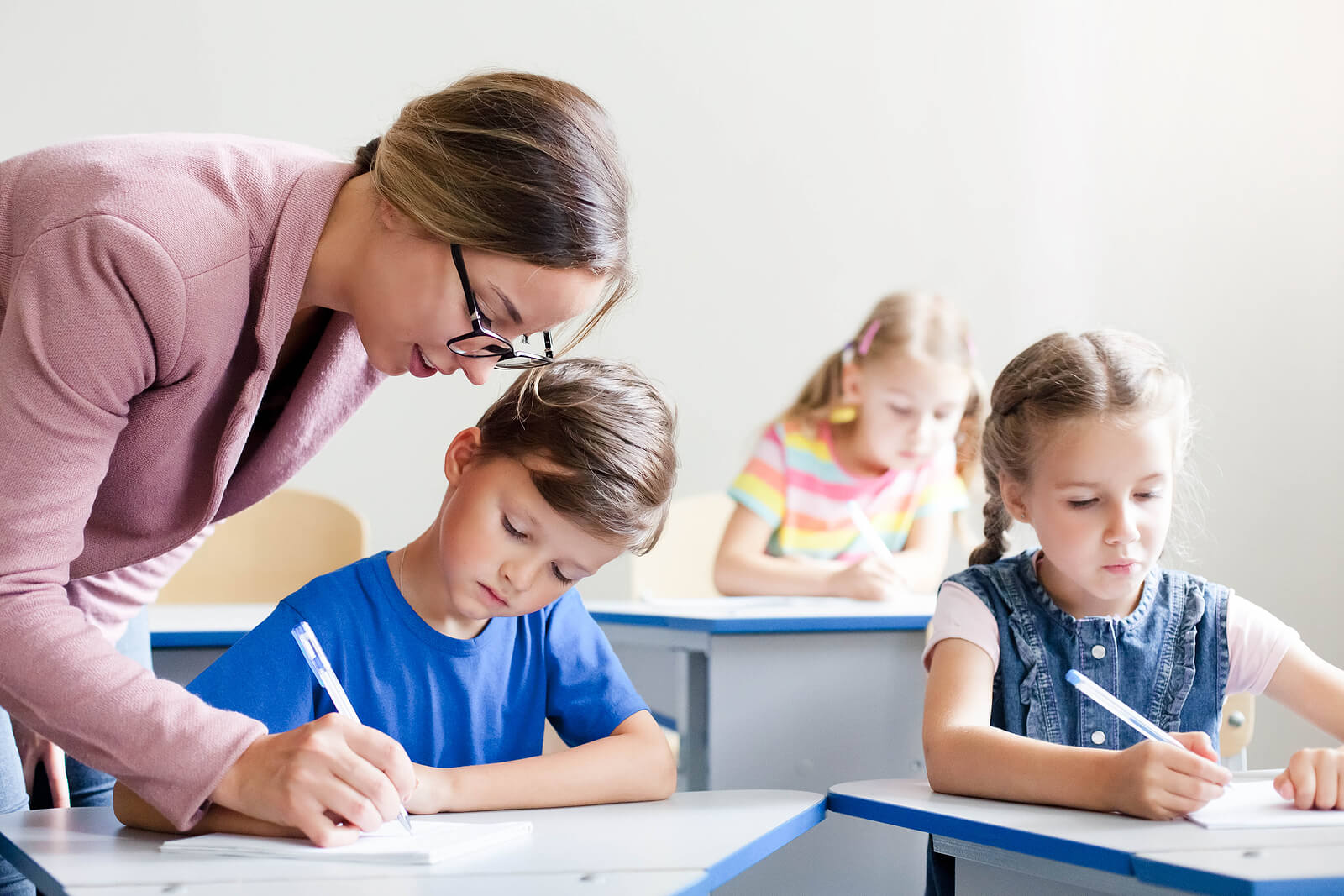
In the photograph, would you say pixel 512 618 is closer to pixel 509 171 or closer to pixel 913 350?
pixel 509 171

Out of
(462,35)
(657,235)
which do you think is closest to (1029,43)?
(657,235)

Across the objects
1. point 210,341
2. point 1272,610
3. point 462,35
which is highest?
point 462,35

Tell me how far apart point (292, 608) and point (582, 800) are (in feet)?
1.03

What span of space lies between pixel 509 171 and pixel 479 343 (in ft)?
0.47

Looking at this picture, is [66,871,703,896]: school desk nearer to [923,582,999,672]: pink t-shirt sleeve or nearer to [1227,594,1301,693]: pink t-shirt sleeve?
[923,582,999,672]: pink t-shirt sleeve

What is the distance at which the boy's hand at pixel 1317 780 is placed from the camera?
94 cm

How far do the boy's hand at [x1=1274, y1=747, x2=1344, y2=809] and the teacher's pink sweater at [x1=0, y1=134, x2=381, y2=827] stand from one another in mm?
801

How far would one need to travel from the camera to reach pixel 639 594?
238 cm

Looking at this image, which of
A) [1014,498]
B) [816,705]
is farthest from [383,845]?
[816,705]

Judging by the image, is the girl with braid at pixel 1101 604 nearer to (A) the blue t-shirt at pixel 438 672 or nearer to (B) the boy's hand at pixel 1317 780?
(B) the boy's hand at pixel 1317 780

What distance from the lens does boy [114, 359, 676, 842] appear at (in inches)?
40.4

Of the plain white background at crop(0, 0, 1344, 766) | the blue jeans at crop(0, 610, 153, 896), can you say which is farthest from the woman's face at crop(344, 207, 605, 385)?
the plain white background at crop(0, 0, 1344, 766)

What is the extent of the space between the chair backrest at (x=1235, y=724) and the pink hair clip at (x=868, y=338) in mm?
1186

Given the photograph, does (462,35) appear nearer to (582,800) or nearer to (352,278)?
(352,278)
